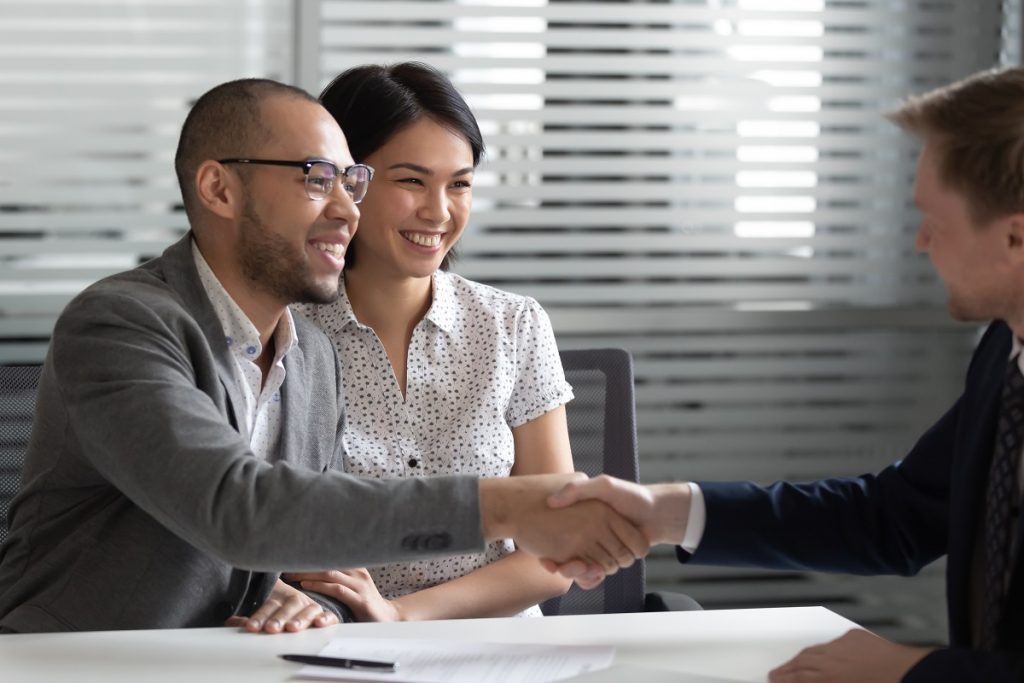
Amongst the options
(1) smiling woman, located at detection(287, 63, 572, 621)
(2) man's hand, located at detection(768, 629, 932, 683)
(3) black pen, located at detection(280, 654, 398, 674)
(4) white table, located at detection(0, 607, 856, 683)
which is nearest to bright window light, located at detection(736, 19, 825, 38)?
(1) smiling woman, located at detection(287, 63, 572, 621)

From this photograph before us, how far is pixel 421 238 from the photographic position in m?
2.46

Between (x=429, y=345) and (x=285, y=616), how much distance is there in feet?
2.54

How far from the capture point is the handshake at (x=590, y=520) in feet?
6.19

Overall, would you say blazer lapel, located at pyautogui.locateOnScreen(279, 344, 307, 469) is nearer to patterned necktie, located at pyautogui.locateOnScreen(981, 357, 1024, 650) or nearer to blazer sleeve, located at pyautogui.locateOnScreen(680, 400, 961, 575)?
blazer sleeve, located at pyautogui.locateOnScreen(680, 400, 961, 575)

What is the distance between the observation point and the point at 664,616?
1.90 m

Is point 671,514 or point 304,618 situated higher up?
point 671,514

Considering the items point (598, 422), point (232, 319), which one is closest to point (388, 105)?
point (232, 319)

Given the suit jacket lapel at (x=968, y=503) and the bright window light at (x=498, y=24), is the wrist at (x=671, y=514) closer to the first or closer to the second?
the suit jacket lapel at (x=968, y=503)

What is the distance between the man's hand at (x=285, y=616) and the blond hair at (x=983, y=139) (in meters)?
1.02

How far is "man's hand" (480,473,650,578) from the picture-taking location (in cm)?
182

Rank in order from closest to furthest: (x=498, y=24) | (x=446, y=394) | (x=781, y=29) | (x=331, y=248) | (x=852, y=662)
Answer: (x=852, y=662) < (x=331, y=248) < (x=446, y=394) < (x=498, y=24) < (x=781, y=29)

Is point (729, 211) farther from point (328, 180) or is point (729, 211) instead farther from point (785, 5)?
point (328, 180)

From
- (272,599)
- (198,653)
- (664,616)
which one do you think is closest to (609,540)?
(664,616)

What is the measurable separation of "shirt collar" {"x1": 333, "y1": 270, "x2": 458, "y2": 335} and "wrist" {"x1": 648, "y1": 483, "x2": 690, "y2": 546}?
0.64 metres
